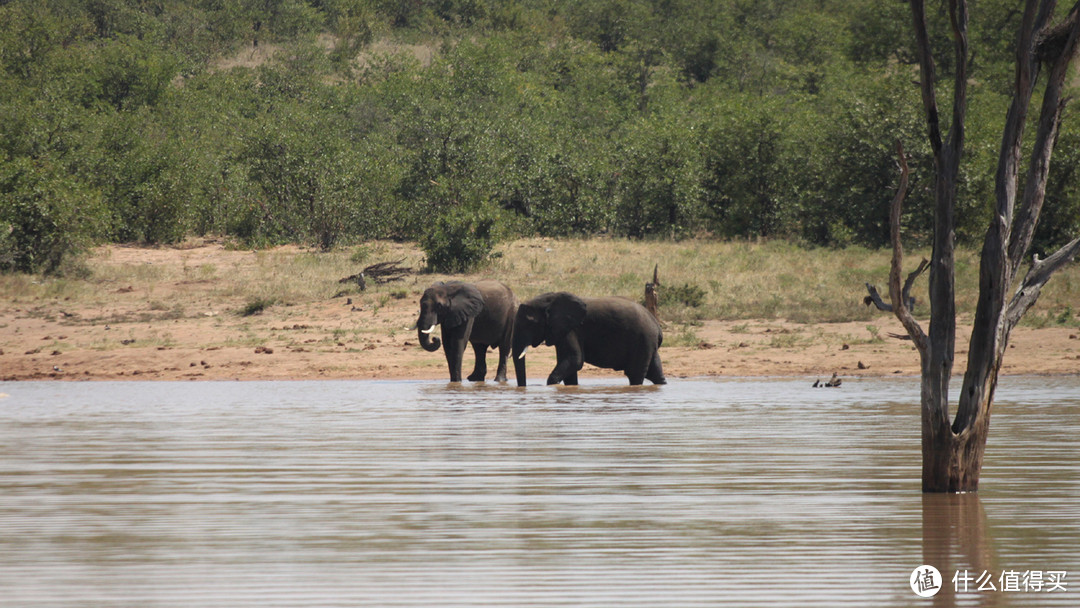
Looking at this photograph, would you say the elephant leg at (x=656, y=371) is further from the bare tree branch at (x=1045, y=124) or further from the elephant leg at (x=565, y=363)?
the bare tree branch at (x=1045, y=124)

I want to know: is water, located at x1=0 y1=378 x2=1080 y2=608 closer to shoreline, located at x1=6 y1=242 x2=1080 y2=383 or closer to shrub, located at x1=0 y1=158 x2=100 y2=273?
shoreline, located at x1=6 y1=242 x2=1080 y2=383

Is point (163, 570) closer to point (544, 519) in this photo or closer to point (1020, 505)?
point (544, 519)

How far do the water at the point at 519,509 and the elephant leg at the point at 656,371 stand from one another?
Answer: 4034 millimetres

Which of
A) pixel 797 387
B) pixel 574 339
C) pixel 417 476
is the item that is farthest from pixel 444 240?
pixel 417 476

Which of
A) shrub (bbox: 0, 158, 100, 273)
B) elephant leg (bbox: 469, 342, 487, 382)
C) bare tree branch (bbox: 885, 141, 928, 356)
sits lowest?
elephant leg (bbox: 469, 342, 487, 382)

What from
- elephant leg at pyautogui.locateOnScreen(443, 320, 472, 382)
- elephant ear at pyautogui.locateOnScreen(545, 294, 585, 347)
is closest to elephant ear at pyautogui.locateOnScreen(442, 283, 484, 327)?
elephant leg at pyautogui.locateOnScreen(443, 320, 472, 382)

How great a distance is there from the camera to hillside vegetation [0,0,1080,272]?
1222 inches

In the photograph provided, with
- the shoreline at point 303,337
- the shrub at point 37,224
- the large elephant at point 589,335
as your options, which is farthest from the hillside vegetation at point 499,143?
the large elephant at point 589,335

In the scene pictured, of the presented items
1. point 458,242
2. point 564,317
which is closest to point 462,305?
point 564,317

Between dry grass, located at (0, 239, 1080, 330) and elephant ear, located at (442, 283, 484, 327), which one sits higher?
elephant ear, located at (442, 283, 484, 327)

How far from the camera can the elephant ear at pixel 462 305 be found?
1938cm

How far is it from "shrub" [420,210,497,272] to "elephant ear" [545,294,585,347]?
8989 millimetres

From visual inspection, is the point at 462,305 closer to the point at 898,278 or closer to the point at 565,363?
the point at 565,363

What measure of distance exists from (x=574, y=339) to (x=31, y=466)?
31.7ft
